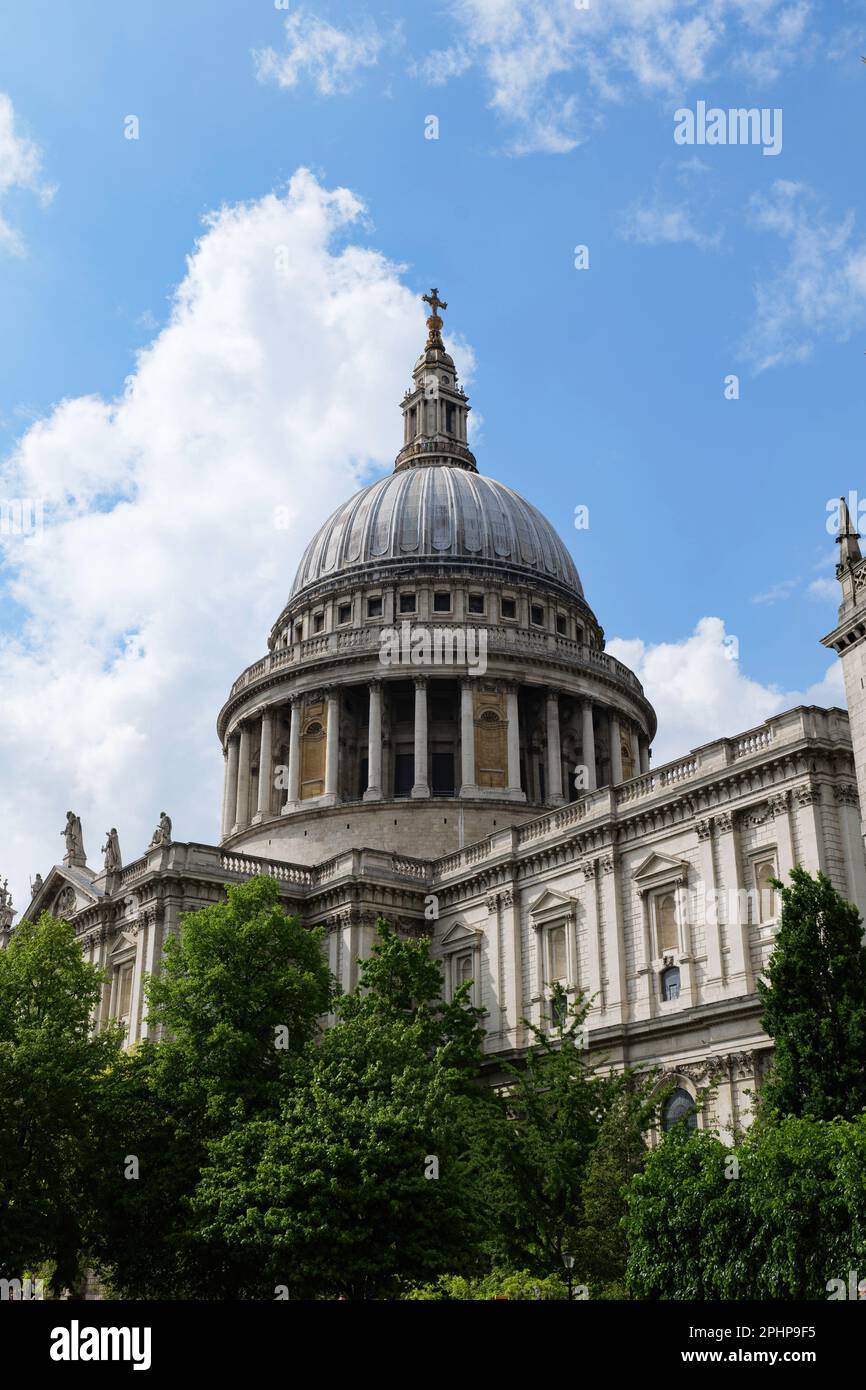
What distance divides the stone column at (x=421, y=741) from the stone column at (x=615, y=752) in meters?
11.0

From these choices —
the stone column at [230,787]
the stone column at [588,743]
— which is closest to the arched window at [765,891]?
the stone column at [588,743]

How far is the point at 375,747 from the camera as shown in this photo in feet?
240

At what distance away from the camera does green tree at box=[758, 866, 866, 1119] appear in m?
32.2

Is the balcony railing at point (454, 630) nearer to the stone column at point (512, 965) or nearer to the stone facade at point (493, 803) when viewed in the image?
the stone facade at point (493, 803)

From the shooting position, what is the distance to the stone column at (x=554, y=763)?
7362 cm

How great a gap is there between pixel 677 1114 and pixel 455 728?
32445 millimetres

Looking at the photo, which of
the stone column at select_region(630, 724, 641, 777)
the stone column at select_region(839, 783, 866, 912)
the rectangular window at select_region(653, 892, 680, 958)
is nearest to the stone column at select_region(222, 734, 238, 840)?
the stone column at select_region(630, 724, 641, 777)

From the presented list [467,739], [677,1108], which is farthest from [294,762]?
[677,1108]

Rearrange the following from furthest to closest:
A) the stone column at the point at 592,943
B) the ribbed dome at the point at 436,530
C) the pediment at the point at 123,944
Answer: the ribbed dome at the point at 436,530, the pediment at the point at 123,944, the stone column at the point at 592,943

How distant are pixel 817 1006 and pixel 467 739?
132 ft

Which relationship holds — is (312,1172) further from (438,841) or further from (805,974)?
(438,841)

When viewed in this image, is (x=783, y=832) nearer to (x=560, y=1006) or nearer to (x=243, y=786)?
(x=560, y=1006)

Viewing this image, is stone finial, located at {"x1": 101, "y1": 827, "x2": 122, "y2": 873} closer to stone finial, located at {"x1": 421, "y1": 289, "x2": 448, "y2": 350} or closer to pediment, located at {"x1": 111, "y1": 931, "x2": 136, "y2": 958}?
pediment, located at {"x1": 111, "y1": 931, "x2": 136, "y2": 958}

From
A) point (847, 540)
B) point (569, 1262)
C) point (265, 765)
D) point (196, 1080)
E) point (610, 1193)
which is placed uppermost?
point (265, 765)
